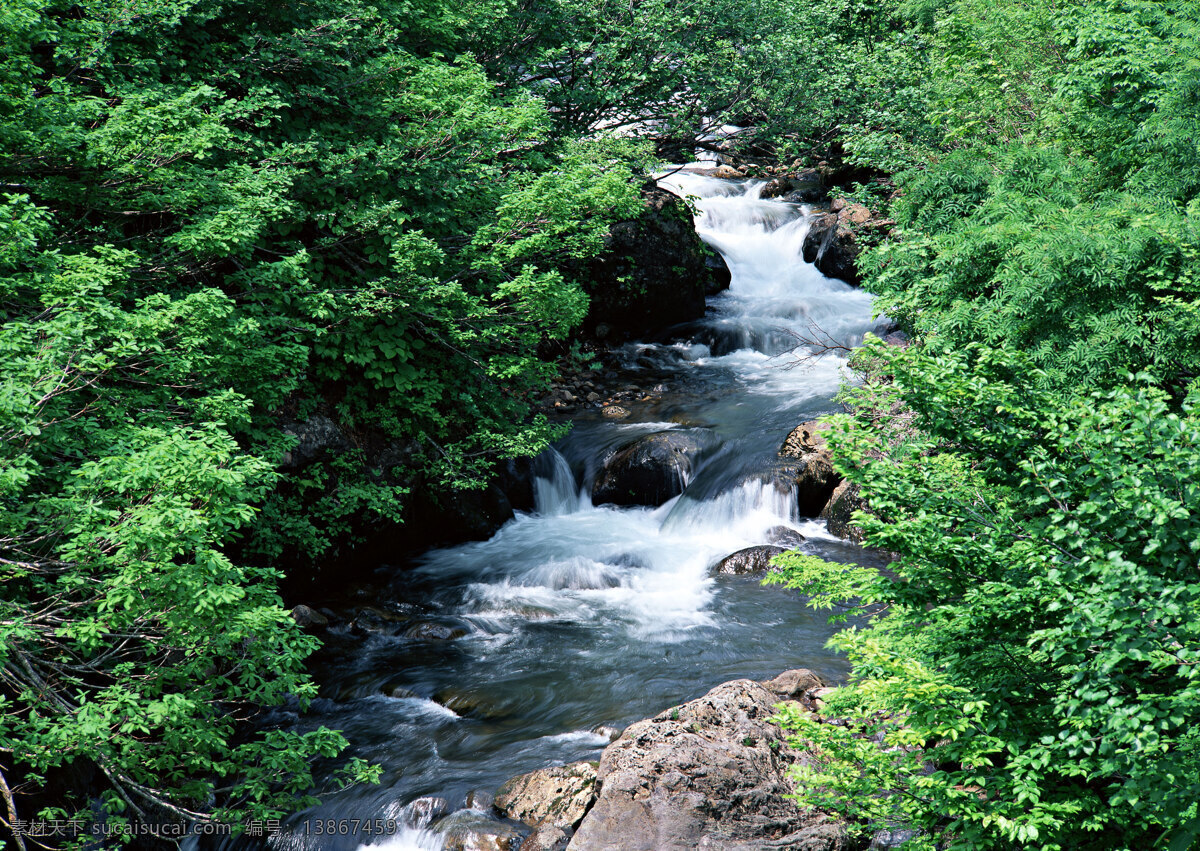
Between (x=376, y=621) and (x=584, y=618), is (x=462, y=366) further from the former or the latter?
(x=584, y=618)

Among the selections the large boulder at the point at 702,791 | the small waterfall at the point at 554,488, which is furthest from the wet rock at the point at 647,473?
the large boulder at the point at 702,791

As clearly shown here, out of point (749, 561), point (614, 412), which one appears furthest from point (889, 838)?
point (614, 412)

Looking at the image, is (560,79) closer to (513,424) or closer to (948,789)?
(513,424)

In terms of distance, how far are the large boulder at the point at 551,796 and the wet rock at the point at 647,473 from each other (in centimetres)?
709

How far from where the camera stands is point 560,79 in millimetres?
16781

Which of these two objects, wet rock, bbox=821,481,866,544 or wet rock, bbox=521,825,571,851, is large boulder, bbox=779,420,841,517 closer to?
wet rock, bbox=821,481,866,544

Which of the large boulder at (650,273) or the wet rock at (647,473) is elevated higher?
the large boulder at (650,273)

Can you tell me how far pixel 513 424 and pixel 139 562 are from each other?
7.36m

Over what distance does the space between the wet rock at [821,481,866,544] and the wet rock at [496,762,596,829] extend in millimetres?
6334

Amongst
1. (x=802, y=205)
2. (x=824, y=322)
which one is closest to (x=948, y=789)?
(x=824, y=322)

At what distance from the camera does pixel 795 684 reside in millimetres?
7746

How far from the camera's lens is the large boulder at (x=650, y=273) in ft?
58.9

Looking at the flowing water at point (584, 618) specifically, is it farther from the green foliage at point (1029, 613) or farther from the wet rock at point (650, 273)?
the green foliage at point (1029, 613)

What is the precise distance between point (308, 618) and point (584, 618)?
3.58m
